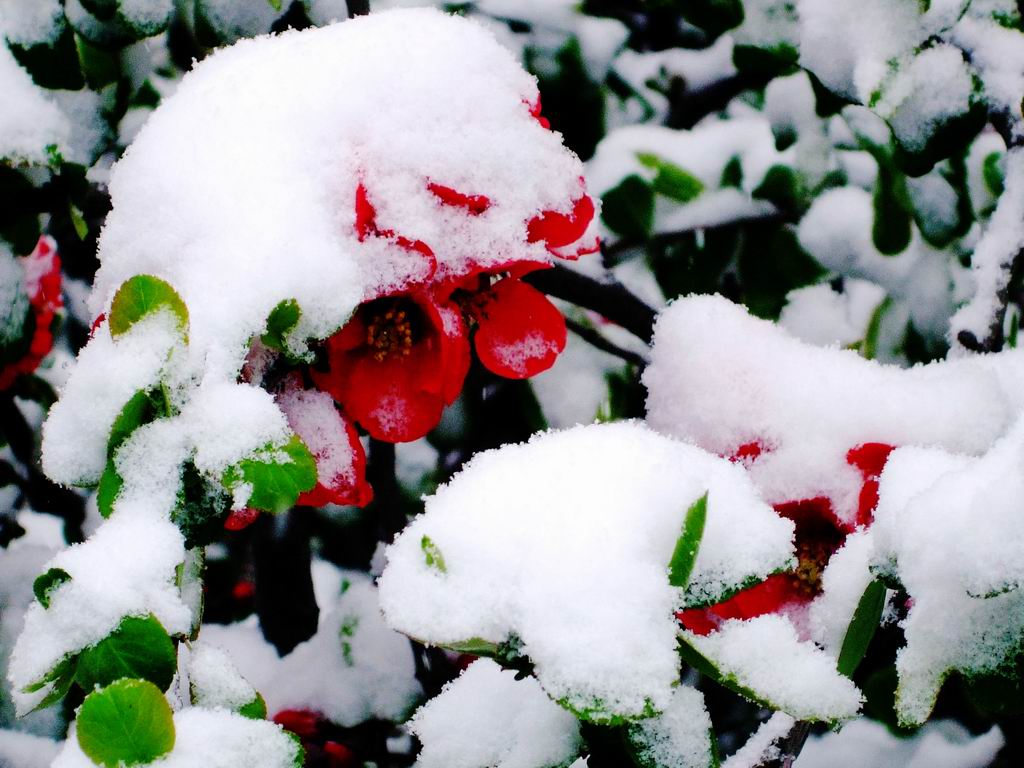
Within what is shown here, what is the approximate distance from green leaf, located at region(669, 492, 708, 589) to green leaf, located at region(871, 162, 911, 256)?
2.32 ft

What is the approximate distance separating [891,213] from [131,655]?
84 centimetres

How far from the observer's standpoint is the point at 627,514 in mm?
374

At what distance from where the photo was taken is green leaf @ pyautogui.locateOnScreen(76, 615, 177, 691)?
1.17ft

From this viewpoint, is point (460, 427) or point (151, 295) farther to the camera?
point (460, 427)

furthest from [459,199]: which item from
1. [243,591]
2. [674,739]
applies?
[243,591]

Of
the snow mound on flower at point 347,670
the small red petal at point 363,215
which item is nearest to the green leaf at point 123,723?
the small red petal at point 363,215

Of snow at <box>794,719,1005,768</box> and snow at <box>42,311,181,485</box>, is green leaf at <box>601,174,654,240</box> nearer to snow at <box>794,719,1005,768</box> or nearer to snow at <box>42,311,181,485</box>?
snow at <box>794,719,1005,768</box>

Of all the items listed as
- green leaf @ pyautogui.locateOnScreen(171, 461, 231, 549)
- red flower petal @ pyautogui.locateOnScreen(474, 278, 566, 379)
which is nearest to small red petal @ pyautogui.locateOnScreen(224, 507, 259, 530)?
green leaf @ pyautogui.locateOnScreen(171, 461, 231, 549)

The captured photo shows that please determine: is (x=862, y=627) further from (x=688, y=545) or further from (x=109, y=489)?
(x=109, y=489)

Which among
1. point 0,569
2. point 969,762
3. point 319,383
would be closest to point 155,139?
point 319,383

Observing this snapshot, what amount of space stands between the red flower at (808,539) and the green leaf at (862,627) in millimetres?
67

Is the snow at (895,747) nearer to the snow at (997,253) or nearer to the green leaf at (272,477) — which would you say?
the snow at (997,253)

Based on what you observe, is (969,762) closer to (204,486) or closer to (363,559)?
(363,559)

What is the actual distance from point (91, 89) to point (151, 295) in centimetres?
42
